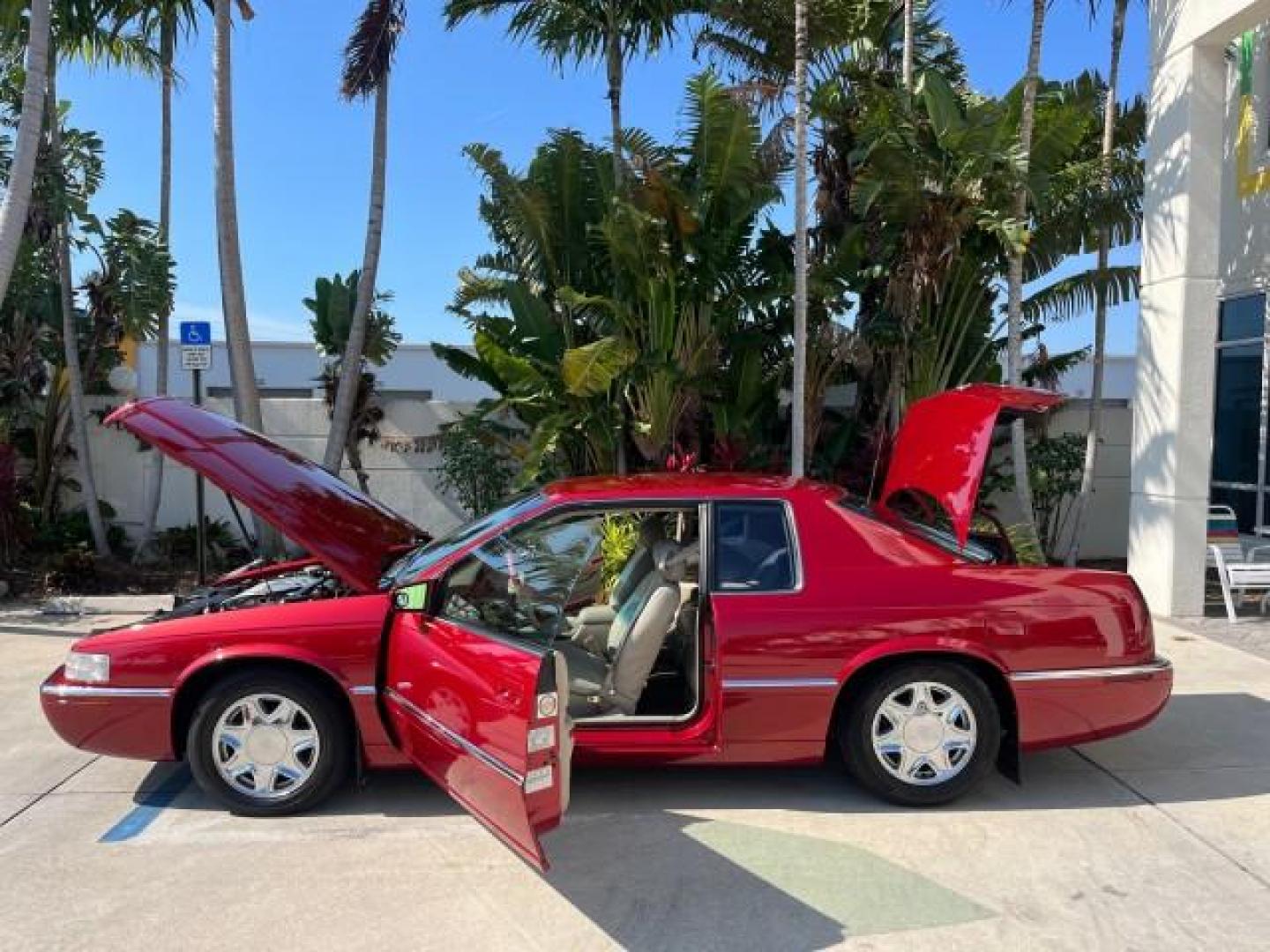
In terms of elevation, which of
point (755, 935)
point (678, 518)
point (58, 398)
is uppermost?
point (58, 398)

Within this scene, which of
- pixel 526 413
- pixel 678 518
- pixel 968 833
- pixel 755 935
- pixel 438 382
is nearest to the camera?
pixel 755 935

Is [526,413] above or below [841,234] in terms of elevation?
below

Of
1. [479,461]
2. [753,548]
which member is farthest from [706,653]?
[479,461]

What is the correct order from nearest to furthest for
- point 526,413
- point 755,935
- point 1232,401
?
point 755,935, point 526,413, point 1232,401

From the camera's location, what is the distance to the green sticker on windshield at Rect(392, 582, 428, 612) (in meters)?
4.37

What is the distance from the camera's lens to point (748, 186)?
1058 cm

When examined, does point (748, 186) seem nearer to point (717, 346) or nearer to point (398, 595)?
point (717, 346)

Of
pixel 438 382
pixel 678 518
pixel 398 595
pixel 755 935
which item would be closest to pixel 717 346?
pixel 678 518

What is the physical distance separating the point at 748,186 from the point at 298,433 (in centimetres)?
600

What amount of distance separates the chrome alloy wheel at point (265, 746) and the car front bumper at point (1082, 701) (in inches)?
125

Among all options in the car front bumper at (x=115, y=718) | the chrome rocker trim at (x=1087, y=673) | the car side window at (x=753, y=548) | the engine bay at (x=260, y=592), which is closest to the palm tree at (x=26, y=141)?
the engine bay at (x=260, y=592)

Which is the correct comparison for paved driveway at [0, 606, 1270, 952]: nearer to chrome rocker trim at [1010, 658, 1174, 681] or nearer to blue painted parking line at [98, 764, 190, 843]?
blue painted parking line at [98, 764, 190, 843]

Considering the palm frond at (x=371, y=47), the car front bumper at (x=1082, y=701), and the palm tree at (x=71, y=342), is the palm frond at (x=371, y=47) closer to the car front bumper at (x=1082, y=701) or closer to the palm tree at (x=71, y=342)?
the palm tree at (x=71, y=342)

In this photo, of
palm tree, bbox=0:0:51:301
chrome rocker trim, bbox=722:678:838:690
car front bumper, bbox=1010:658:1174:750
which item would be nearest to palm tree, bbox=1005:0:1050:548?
car front bumper, bbox=1010:658:1174:750
